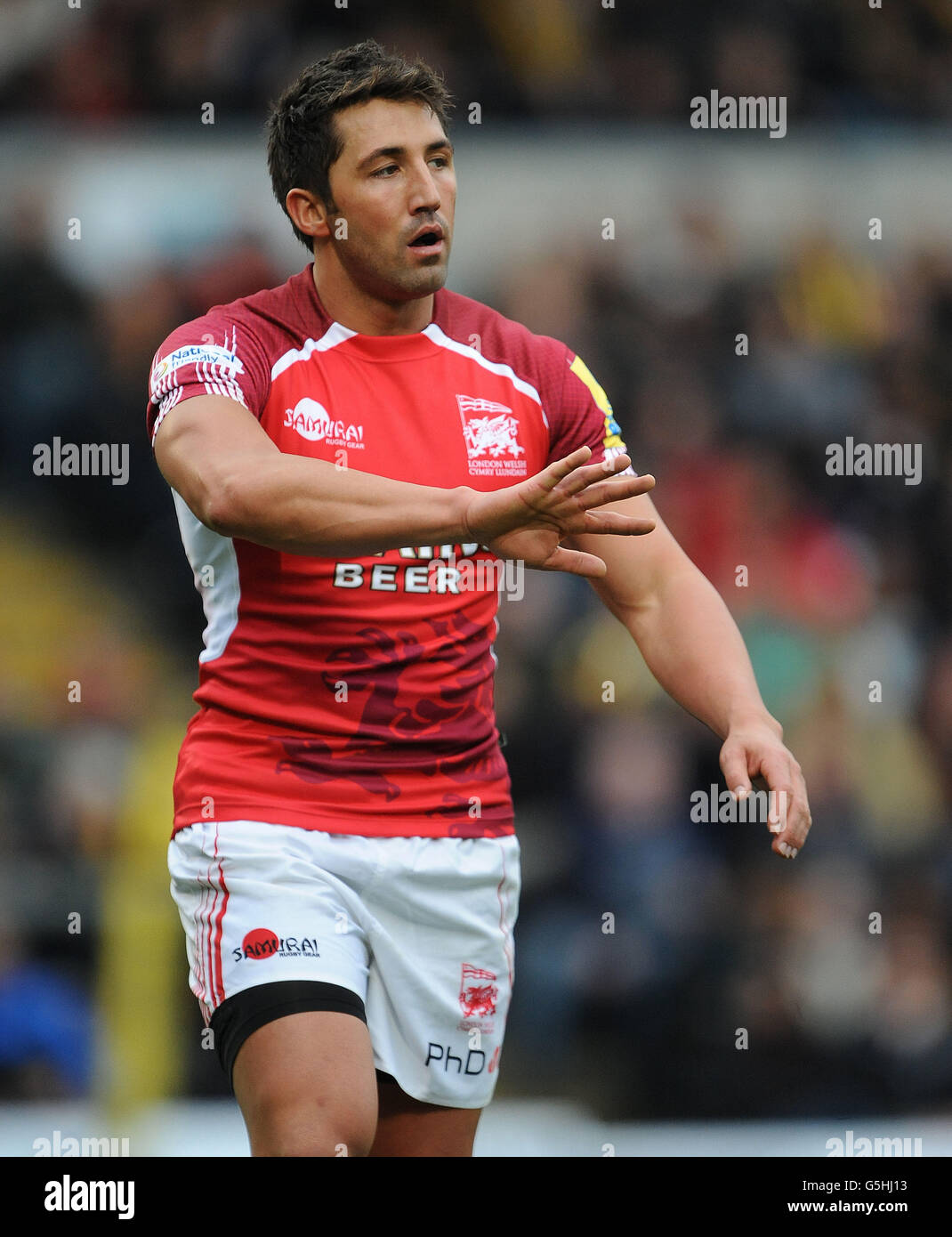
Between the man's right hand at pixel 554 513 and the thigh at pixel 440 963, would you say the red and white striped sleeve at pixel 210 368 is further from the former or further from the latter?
the thigh at pixel 440 963

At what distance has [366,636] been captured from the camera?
3.37 m

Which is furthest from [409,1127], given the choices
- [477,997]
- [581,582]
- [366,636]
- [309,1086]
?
[581,582]

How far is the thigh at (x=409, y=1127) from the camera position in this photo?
3.40 meters

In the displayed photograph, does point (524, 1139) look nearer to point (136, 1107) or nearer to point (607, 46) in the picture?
point (136, 1107)

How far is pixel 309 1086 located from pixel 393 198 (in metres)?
1.82

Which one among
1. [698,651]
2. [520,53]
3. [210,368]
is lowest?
[698,651]

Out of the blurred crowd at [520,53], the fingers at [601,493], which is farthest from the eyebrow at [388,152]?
the blurred crowd at [520,53]

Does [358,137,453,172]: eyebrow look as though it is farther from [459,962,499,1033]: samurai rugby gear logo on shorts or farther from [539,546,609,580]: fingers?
[459,962,499,1033]: samurai rugby gear logo on shorts

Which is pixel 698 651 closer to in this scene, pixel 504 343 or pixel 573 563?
pixel 573 563

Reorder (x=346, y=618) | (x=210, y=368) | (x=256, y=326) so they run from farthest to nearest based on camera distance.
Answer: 1. (x=256, y=326)
2. (x=346, y=618)
3. (x=210, y=368)

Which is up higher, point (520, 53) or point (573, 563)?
point (520, 53)

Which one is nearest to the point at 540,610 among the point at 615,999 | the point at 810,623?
the point at 810,623

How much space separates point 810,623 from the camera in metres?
7.00

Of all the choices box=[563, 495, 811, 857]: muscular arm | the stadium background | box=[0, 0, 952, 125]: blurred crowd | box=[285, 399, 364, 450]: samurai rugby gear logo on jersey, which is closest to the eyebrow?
box=[285, 399, 364, 450]: samurai rugby gear logo on jersey
